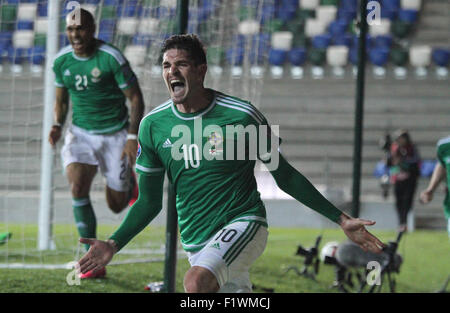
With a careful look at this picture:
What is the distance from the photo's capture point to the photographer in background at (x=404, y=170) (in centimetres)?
1267

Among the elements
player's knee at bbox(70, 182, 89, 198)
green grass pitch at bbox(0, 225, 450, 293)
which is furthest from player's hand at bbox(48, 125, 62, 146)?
green grass pitch at bbox(0, 225, 450, 293)

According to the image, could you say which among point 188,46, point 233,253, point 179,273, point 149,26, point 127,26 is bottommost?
point 179,273

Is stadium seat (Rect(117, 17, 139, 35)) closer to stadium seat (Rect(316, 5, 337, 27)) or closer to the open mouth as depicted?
the open mouth

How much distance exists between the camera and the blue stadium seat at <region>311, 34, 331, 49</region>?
18000 mm

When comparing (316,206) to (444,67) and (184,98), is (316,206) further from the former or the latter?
(444,67)

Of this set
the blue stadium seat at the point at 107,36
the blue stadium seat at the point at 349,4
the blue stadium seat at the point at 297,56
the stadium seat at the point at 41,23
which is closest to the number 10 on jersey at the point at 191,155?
the blue stadium seat at the point at 107,36

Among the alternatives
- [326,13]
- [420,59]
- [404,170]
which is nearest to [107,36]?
[404,170]

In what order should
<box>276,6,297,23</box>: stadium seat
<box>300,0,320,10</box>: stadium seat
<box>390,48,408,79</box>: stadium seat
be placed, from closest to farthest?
1. <box>390,48,408,79</box>: stadium seat
2. <box>276,6,297,23</box>: stadium seat
3. <box>300,0,320,10</box>: stadium seat

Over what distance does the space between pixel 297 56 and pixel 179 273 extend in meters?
11.4

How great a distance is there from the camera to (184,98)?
11.7ft

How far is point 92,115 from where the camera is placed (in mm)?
6598

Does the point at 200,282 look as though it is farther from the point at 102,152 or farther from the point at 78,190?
the point at 102,152

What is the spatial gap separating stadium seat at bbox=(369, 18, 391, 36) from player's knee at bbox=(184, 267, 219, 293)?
15.6m

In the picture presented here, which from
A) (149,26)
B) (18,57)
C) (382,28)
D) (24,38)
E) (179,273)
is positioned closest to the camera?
(179,273)
